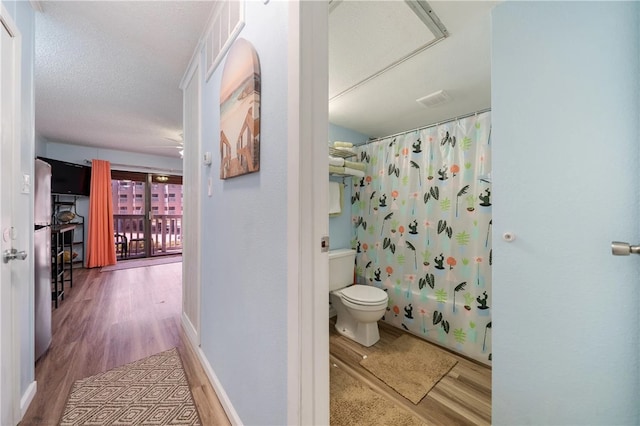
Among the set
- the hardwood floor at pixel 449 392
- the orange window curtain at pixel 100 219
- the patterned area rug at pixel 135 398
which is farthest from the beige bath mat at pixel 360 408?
the orange window curtain at pixel 100 219

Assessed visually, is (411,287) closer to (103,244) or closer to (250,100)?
(250,100)

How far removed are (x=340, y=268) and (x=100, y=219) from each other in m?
4.56

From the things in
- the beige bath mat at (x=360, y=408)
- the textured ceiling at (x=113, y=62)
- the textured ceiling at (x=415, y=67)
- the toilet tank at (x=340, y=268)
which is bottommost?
the beige bath mat at (x=360, y=408)

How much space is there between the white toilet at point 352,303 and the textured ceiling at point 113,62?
2063mm

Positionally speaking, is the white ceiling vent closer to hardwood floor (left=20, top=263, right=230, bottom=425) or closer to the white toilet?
the white toilet

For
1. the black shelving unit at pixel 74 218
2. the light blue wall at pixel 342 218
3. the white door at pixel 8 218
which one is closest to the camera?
the white door at pixel 8 218

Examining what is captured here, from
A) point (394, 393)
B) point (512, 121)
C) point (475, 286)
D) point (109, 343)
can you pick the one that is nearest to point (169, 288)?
point (109, 343)

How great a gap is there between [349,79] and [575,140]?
1.45m

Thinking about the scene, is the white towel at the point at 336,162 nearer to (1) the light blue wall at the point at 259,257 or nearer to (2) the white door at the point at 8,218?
(1) the light blue wall at the point at 259,257

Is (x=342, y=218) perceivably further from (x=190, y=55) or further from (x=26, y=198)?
(x=26, y=198)

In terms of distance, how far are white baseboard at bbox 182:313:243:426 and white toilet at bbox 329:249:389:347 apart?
3.49ft

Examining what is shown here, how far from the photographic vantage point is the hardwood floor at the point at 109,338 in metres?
1.33

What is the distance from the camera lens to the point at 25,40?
4.02 feet

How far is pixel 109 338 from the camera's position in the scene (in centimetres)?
196
